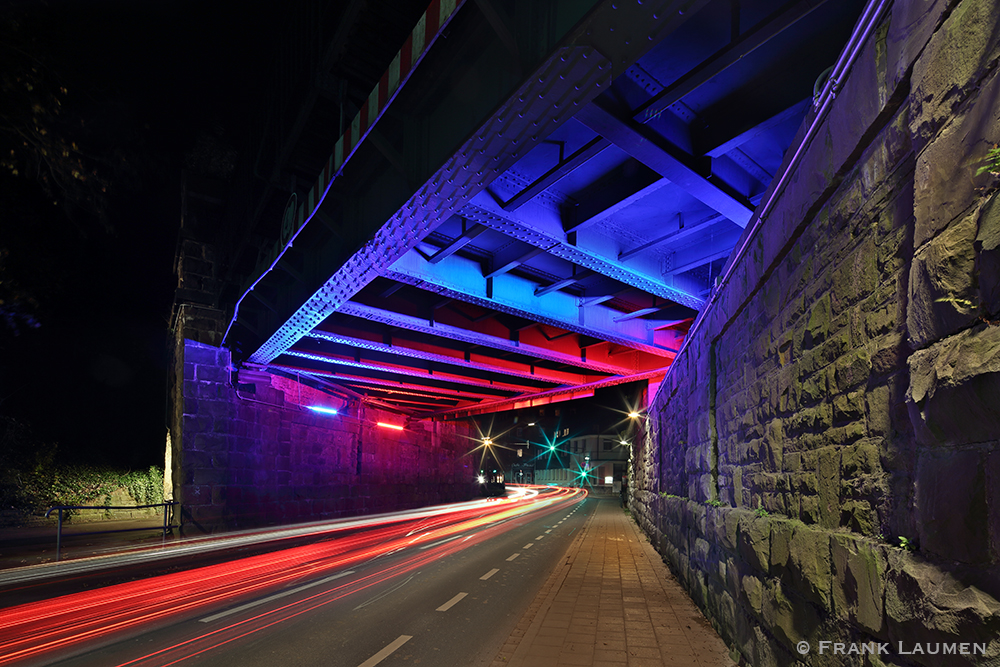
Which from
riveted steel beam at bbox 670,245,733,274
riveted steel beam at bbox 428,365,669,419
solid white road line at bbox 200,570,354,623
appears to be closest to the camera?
solid white road line at bbox 200,570,354,623

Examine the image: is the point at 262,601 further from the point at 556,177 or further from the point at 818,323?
the point at 818,323

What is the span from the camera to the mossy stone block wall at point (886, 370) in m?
1.97

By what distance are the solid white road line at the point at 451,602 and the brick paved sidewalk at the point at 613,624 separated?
1130mm

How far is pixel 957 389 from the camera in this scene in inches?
79.7

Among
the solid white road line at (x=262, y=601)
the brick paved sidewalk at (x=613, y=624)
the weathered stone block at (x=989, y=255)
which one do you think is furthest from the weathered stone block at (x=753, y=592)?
the solid white road line at (x=262, y=601)

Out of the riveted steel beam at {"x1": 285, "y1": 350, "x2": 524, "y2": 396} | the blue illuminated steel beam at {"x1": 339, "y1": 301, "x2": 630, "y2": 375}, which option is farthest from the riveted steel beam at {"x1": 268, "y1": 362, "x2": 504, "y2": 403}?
the blue illuminated steel beam at {"x1": 339, "y1": 301, "x2": 630, "y2": 375}

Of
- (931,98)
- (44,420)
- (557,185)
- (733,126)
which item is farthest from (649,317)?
(44,420)

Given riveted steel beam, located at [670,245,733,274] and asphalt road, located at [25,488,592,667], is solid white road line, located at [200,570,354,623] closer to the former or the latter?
asphalt road, located at [25,488,592,667]

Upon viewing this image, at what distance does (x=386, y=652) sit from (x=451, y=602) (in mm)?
2466

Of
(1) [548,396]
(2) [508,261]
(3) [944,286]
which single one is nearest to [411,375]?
(1) [548,396]

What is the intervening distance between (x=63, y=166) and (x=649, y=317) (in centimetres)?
1332

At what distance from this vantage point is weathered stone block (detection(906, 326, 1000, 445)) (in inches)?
73.9

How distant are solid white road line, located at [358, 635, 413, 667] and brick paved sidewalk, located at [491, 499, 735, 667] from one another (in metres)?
1.13

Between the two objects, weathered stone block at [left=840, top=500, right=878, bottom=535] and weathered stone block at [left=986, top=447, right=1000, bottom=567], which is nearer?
weathered stone block at [left=986, top=447, right=1000, bottom=567]
